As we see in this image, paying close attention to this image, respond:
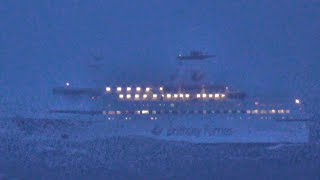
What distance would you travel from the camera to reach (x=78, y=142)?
97.7ft

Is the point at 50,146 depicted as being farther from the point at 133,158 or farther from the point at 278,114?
the point at 278,114

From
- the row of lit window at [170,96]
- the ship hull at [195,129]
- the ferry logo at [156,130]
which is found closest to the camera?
the ship hull at [195,129]

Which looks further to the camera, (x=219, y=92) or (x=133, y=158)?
(x=219, y=92)

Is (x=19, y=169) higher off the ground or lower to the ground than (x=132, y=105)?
lower

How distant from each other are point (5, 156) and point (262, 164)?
7.35 metres

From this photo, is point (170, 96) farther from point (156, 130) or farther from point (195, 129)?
point (195, 129)

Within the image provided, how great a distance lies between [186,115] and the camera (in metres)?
30.6

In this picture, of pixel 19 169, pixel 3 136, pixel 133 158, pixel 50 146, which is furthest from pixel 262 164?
pixel 3 136

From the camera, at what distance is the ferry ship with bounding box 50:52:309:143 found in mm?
30094

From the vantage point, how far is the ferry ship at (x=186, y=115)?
30.1 metres

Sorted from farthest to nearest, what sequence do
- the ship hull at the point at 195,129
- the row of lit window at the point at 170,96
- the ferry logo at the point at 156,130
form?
the row of lit window at the point at 170,96
the ferry logo at the point at 156,130
the ship hull at the point at 195,129

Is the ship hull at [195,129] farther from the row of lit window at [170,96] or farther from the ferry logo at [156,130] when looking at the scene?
the row of lit window at [170,96]

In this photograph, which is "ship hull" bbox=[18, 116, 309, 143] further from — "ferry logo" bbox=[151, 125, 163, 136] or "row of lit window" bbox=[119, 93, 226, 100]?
"row of lit window" bbox=[119, 93, 226, 100]

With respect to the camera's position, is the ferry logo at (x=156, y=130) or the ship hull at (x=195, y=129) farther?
the ferry logo at (x=156, y=130)
